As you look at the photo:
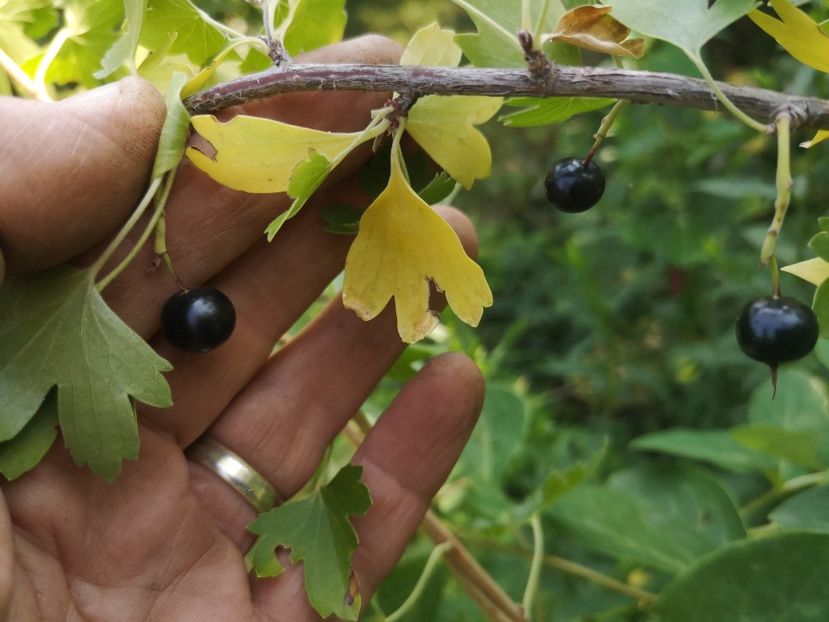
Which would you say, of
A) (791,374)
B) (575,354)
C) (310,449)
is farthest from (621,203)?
(310,449)

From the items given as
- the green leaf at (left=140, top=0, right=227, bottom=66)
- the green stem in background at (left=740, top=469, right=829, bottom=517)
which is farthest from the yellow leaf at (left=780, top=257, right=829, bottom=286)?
the green leaf at (left=140, top=0, right=227, bottom=66)

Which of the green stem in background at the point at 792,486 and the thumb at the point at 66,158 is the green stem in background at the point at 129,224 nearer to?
the thumb at the point at 66,158

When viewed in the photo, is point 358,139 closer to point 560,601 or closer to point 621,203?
point 560,601

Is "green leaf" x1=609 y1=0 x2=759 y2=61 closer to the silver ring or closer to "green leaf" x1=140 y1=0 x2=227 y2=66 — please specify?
"green leaf" x1=140 y1=0 x2=227 y2=66

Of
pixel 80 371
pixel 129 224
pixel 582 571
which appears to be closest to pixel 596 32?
pixel 129 224

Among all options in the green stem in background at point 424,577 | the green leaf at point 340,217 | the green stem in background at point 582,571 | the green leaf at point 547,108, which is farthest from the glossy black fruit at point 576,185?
the green stem in background at point 582,571

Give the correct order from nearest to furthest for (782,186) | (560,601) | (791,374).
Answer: (782,186), (791,374), (560,601)
